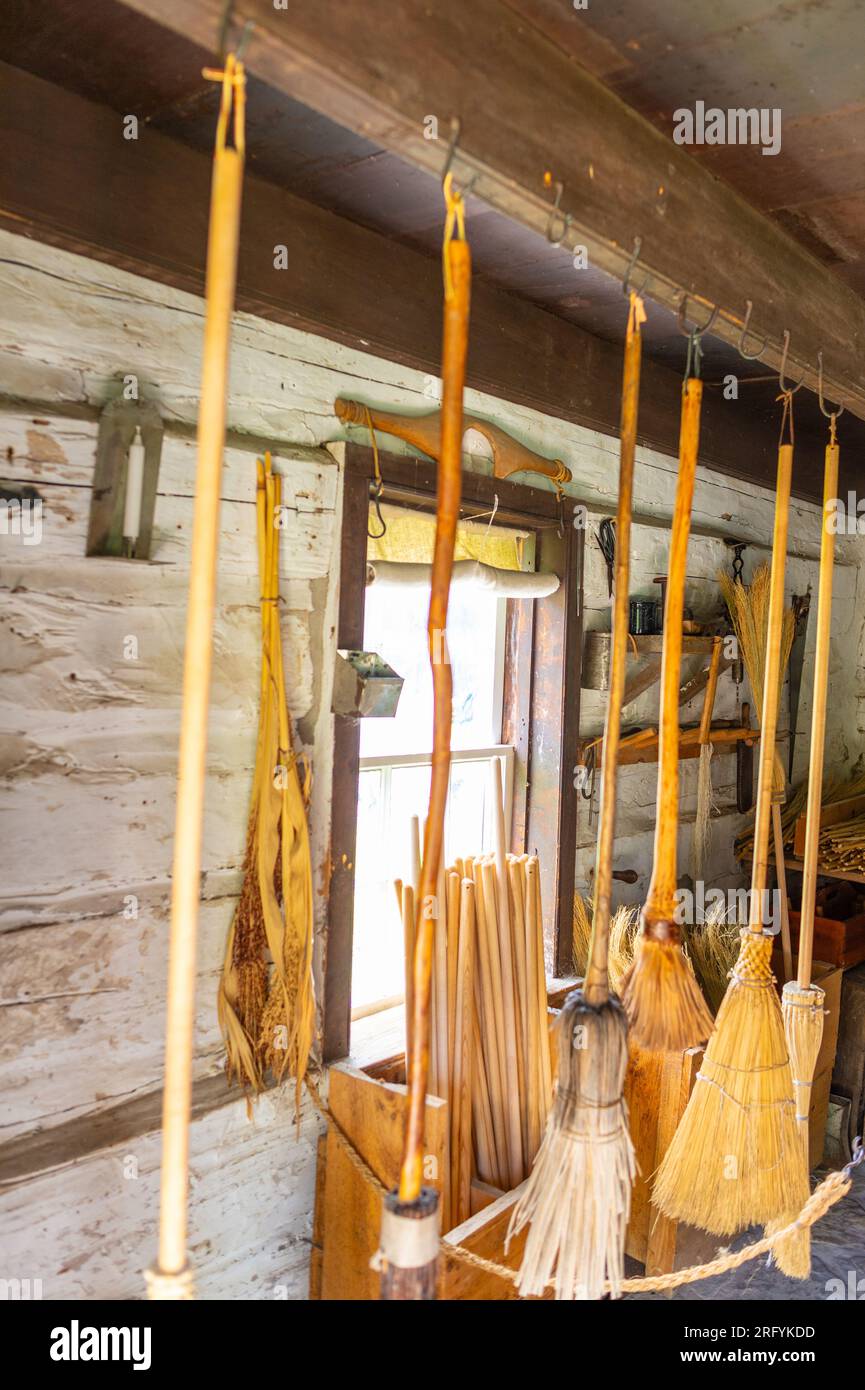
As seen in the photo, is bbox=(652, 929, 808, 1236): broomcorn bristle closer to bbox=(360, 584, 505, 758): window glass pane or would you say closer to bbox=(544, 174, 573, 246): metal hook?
bbox=(360, 584, 505, 758): window glass pane

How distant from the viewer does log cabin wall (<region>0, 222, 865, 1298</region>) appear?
1633mm

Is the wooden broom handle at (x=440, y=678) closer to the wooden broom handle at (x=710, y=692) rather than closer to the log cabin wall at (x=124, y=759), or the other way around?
the log cabin wall at (x=124, y=759)

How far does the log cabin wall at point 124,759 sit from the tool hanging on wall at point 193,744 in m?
0.87

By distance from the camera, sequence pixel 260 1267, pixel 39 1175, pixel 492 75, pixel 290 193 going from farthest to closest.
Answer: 1. pixel 260 1267
2. pixel 290 193
3. pixel 39 1175
4. pixel 492 75

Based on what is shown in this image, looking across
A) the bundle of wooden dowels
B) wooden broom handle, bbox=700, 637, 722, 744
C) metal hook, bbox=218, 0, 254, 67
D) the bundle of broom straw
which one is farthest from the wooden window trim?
metal hook, bbox=218, 0, 254, 67

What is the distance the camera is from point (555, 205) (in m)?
1.20

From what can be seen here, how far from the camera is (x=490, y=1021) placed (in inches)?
93.4

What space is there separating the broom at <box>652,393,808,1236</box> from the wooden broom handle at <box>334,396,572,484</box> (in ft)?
2.69

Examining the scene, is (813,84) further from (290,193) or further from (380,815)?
(380,815)

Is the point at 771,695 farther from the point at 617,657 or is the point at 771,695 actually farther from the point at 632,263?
the point at 632,263

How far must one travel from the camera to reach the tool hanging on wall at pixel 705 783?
344 cm

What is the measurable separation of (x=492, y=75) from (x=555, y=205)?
16cm

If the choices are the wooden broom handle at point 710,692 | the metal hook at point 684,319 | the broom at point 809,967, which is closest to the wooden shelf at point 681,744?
the wooden broom handle at point 710,692
